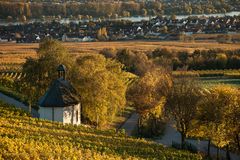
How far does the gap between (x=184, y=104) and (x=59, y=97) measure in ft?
33.1

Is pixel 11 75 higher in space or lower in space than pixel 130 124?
lower

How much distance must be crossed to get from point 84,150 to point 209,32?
123961 millimetres

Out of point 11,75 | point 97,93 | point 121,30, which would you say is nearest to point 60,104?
point 97,93

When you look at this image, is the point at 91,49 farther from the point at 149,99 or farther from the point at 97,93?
the point at 149,99

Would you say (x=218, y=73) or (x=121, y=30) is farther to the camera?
(x=121, y=30)

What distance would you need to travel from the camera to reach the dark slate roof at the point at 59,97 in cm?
3981

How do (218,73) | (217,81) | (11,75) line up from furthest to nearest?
(218,73), (217,81), (11,75)

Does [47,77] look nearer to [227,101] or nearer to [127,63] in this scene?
[227,101]

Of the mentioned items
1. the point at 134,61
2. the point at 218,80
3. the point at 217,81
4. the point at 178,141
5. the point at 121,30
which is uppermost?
the point at 178,141

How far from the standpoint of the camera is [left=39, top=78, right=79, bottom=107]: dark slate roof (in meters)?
39.8

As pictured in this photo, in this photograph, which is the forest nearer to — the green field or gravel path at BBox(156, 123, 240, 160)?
gravel path at BBox(156, 123, 240, 160)

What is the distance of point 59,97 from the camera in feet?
131

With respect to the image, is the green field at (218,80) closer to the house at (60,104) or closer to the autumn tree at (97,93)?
the autumn tree at (97,93)

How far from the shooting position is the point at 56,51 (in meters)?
47.3
